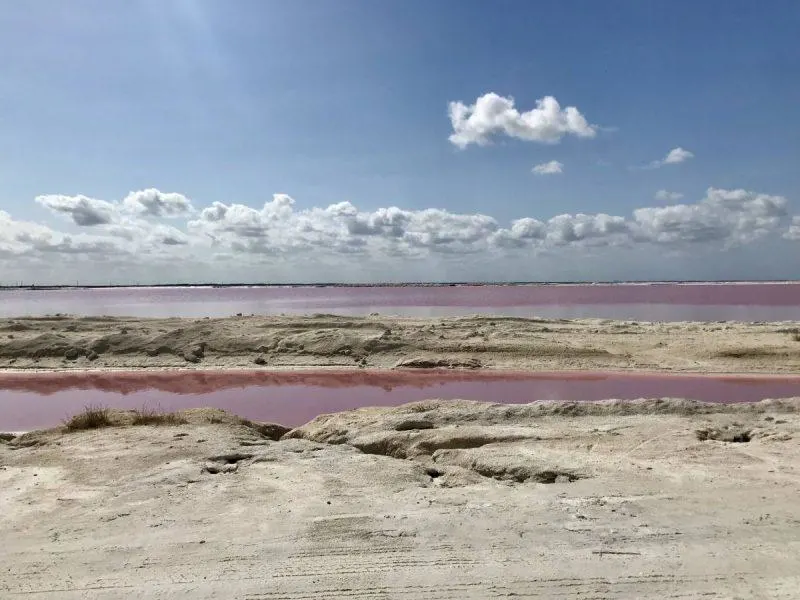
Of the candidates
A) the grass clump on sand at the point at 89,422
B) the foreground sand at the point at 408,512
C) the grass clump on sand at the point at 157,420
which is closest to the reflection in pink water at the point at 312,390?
the grass clump on sand at the point at 157,420

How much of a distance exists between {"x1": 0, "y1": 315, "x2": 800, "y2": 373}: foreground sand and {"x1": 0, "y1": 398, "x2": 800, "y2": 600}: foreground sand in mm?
7963

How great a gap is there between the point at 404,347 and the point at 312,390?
4.50 meters

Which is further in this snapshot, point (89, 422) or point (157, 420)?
point (157, 420)

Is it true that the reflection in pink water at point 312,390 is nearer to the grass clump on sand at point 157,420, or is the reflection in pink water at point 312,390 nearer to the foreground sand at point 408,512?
the grass clump on sand at point 157,420

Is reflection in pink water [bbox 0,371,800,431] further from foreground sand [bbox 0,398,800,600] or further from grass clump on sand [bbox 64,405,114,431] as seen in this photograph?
foreground sand [bbox 0,398,800,600]

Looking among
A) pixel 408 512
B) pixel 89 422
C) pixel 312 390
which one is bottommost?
pixel 312 390

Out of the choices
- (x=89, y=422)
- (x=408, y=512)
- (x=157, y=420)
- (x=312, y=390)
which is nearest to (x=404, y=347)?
(x=312, y=390)

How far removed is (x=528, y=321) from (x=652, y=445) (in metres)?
15.0

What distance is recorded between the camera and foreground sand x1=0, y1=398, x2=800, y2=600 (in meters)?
3.55

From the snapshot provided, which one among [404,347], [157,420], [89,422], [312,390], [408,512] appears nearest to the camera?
[408,512]

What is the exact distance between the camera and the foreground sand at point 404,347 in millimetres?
14875

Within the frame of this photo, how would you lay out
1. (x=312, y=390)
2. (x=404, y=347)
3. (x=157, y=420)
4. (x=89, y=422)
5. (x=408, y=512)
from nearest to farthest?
(x=408, y=512) < (x=89, y=422) < (x=157, y=420) < (x=312, y=390) < (x=404, y=347)

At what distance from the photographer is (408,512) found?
4531mm

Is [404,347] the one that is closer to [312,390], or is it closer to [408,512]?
[312,390]
